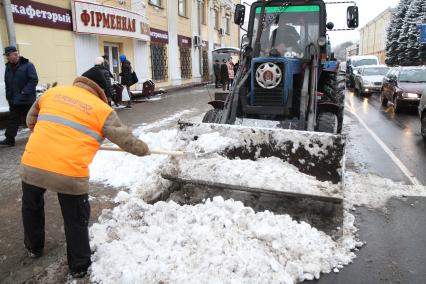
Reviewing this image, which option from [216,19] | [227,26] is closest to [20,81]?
→ [216,19]

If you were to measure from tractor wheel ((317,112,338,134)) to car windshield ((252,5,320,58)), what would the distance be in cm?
126

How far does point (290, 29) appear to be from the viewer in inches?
272

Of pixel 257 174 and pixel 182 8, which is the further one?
pixel 182 8

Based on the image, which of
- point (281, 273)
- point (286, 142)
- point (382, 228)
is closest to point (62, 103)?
point (281, 273)

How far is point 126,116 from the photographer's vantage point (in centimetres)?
1180

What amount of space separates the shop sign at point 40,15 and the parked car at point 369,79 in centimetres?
1362

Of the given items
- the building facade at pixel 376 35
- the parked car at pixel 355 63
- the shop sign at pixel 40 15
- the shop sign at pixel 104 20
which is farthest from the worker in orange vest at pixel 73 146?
the building facade at pixel 376 35

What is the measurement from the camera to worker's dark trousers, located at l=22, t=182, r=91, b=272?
10.3ft

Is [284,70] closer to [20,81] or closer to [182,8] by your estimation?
[20,81]

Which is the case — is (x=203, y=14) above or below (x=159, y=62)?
above

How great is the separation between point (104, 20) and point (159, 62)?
6816 millimetres

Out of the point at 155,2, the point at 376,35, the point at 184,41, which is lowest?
the point at 184,41

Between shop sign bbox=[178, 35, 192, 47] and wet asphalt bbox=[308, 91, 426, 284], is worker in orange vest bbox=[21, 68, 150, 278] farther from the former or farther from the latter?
shop sign bbox=[178, 35, 192, 47]

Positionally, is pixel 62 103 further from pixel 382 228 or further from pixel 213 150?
pixel 382 228
